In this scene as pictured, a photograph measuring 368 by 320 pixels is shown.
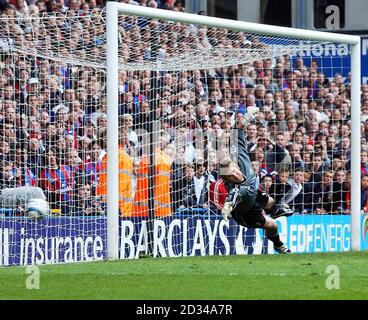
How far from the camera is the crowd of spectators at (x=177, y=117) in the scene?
1753cm

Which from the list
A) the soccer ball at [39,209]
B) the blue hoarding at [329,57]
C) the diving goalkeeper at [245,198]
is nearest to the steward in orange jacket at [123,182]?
the soccer ball at [39,209]

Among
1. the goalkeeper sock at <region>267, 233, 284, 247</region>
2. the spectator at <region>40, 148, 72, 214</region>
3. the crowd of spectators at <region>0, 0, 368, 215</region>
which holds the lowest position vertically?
the goalkeeper sock at <region>267, 233, 284, 247</region>

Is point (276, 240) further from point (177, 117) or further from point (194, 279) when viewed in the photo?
point (194, 279)

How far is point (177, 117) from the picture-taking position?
18531mm

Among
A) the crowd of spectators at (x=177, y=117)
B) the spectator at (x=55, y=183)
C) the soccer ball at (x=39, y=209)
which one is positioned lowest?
the soccer ball at (x=39, y=209)

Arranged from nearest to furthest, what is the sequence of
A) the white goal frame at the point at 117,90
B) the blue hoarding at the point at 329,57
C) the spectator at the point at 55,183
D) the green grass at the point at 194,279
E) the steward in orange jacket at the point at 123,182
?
the green grass at the point at 194,279 → the white goal frame at the point at 117,90 → the steward in orange jacket at the point at 123,182 → the spectator at the point at 55,183 → the blue hoarding at the point at 329,57

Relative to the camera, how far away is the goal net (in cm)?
1739

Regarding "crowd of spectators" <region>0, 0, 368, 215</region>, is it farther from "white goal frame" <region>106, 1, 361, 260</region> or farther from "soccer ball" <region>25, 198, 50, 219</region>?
"white goal frame" <region>106, 1, 361, 260</region>

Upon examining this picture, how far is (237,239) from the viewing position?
18891 mm

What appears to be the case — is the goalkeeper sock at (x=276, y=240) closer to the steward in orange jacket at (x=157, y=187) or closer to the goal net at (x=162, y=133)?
the goal net at (x=162, y=133)

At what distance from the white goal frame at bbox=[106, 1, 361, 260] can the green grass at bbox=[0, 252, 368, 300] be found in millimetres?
838

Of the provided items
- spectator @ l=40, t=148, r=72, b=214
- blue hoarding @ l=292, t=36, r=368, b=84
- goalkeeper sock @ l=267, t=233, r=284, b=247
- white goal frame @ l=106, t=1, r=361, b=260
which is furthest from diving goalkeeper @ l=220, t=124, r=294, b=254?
spectator @ l=40, t=148, r=72, b=214

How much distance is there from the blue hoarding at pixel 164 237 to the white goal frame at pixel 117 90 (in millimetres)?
1443

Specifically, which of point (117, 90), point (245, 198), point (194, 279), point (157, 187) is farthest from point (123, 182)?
point (194, 279)
